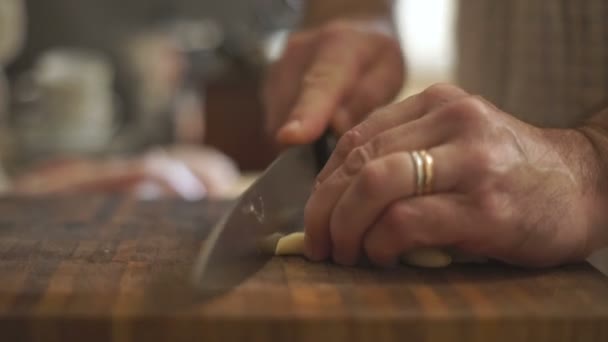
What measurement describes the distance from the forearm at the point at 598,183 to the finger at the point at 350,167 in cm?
11

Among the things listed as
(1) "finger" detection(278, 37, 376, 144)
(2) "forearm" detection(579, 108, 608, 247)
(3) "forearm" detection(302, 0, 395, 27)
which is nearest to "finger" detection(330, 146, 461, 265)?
(2) "forearm" detection(579, 108, 608, 247)

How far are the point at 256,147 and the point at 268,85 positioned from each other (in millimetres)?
1762

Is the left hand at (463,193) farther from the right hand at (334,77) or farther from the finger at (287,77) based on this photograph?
the finger at (287,77)

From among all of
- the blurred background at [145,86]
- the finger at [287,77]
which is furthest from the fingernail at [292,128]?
the blurred background at [145,86]

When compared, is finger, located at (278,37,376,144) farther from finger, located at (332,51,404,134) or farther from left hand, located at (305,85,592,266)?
left hand, located at (305,85,592,266)

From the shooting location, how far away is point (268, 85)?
1005mm

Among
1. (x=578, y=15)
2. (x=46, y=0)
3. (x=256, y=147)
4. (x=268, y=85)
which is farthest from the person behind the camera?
(x=46, y=0)

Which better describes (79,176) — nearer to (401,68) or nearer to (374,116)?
(401,68)

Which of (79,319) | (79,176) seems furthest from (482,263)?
(79,176)

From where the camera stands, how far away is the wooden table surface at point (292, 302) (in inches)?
20.6

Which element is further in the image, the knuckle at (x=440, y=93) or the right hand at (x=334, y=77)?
the right hand at (x=334, y=77)

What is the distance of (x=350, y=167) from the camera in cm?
62

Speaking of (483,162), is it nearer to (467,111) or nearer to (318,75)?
(467,111)

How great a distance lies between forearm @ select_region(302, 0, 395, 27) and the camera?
1.05 metres
